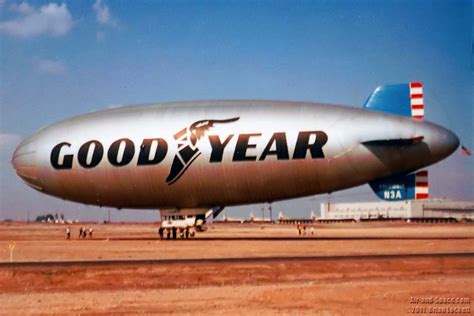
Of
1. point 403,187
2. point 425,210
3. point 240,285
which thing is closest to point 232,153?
point 403,187

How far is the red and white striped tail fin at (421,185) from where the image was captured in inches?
→ 1662

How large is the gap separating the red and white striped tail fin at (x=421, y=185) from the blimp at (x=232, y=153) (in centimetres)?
7

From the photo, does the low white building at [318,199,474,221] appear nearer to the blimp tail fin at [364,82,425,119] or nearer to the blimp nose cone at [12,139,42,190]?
the blimp tail fin at [364,82,425,119]

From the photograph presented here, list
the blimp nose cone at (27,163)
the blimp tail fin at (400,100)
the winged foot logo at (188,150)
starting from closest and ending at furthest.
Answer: the winged foot logo at (188,150), the blimp tail fin at (400,100), the blimp nose cone at (27,163)

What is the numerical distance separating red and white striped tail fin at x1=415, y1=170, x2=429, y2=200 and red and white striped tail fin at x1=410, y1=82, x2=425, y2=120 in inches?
157

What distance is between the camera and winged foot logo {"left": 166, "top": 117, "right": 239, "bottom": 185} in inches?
1743

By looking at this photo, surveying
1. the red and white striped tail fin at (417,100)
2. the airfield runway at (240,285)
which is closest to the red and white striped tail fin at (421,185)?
the red and white striped tail fin at (417,100)

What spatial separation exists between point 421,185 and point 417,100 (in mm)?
6323

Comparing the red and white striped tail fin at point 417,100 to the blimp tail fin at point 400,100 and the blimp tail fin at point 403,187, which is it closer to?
the blimp tail fin at point 400,100

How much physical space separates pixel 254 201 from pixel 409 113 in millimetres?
12869

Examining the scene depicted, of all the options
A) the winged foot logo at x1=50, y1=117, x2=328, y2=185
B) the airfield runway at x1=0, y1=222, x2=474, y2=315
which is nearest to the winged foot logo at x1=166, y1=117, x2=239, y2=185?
the winged foot logo at x1=50, y1=117, x2=328, y2=185

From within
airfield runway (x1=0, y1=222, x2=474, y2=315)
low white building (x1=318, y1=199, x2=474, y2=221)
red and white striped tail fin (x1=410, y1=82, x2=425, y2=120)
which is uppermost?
red and white striped tail fin (x1=410, y1=82, x2=425, y2=120)

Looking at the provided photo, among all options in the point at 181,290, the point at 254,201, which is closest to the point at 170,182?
the point at 254,201

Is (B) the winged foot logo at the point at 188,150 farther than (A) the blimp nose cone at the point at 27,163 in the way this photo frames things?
No
